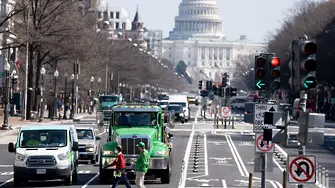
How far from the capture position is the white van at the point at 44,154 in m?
29.6

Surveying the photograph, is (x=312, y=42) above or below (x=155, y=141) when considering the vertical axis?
above

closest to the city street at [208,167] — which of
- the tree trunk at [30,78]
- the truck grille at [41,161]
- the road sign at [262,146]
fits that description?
the truck grille at [41,161]

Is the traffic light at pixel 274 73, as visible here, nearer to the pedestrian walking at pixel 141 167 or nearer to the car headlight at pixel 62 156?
the pedestrian walking at pixel 141 167

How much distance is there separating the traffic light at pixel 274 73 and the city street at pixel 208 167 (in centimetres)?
742

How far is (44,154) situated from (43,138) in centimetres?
87

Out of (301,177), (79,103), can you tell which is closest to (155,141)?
(301,177)

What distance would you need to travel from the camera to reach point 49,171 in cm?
2966

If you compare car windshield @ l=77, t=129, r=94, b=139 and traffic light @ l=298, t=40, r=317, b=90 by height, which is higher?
traffic light @ l=298, t=40, r=317, b=90

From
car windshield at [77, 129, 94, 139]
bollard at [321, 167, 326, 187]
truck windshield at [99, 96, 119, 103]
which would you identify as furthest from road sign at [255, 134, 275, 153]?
truck windshield at [99, 96, 119, 103]

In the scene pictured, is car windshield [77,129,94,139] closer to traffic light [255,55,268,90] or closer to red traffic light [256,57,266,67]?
traffic light [255,55,268,90]

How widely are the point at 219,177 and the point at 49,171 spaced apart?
661 cm

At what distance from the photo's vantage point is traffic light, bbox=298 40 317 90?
18719 mm

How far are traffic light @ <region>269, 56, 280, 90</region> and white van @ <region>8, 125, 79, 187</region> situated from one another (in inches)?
310

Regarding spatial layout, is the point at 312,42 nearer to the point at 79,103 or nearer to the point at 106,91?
the point at 79,103
